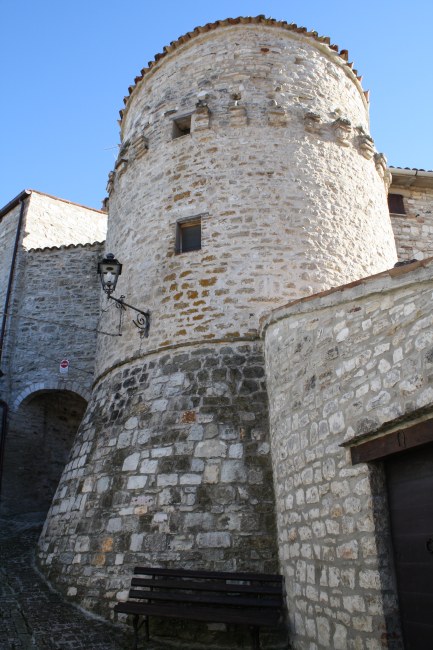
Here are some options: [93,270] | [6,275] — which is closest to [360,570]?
[93,270]

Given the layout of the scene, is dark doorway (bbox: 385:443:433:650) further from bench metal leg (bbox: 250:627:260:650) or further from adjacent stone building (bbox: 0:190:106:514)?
adjacent stone building (bbox: 0:190:106:514)

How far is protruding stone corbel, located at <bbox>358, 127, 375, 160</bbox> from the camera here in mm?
9031

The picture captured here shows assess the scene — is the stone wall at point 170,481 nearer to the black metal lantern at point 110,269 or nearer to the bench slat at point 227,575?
the bench slat at point 227,575

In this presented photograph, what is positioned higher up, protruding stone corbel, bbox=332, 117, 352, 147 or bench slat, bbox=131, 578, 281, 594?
protruding stone corbel, bbox=332, 117, 352, 147

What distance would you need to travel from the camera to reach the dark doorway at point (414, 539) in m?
3.81

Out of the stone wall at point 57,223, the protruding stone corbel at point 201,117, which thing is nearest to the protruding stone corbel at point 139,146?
the protruding stone corbel at point 201,117

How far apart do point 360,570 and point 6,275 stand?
1123 centimetres

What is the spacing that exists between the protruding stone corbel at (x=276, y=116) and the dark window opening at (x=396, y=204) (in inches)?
152

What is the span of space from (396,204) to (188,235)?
Answer: 5.44 meters

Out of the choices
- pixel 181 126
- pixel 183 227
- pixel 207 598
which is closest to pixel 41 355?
pixel 183 227

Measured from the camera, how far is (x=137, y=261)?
27.0ft

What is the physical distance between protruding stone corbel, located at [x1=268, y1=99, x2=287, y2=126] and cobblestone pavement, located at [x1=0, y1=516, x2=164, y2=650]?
23.4 feet

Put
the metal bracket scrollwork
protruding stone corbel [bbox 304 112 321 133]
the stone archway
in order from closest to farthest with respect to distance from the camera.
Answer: the metal bracket scrollwork
protruding stone corbel [bbox 304 112 321 133]
the stone archway

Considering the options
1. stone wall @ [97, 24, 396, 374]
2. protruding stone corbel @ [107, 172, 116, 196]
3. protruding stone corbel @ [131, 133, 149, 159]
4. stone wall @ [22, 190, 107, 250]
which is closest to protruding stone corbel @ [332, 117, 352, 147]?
stone wall @ [97, 24, 396, 374]
